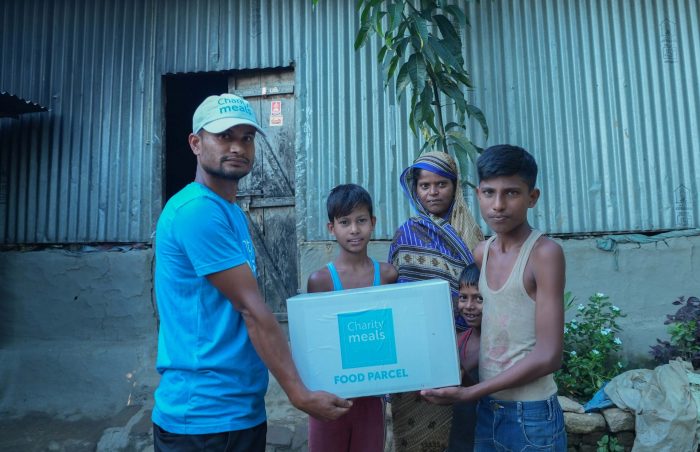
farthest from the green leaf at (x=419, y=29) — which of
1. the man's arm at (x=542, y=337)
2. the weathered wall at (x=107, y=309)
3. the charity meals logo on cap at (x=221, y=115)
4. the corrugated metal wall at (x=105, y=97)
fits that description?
the man's arm at (x=542, y=337)

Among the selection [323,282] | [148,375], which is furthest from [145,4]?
[323,282]

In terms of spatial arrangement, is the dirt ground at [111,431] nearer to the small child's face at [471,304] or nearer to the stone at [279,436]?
the stone at [279,436]

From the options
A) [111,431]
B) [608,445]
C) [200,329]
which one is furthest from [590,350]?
[111,431]

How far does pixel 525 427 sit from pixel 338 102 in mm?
3530

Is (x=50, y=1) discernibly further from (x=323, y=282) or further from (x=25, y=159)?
(x=323, y=282)

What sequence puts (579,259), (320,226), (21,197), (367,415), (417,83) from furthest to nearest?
(21,197) < (320,226) < (579,259) < (417,83) < (367,415)

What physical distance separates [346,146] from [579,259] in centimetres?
214

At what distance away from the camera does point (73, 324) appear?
4730 mm

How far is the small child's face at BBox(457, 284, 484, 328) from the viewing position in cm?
194

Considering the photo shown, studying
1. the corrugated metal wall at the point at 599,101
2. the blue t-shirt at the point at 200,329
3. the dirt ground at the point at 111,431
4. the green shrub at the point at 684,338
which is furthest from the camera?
the corrugated metal wall at the point at 599,101

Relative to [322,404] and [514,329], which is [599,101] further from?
[322,404]

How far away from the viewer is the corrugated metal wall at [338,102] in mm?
4406

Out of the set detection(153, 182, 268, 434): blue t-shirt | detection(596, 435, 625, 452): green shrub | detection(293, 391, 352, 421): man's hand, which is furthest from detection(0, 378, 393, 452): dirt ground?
detection(153, 182, 268, 434): blue t-shirt

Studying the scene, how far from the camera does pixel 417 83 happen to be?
3727 mm
